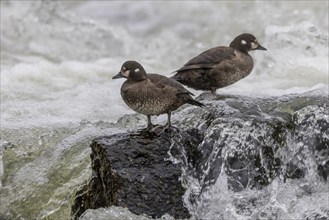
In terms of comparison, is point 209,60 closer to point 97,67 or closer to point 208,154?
point 208,154

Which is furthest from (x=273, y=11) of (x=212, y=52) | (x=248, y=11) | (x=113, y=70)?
(x=212, y=52)

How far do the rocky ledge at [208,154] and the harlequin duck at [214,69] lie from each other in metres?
0.57

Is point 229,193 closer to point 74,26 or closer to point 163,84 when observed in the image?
point 163,84

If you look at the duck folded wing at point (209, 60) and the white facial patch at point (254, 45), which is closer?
the duck folded wing at point (209, 60)

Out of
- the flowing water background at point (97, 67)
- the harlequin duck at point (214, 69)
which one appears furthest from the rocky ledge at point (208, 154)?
the harlequin duck at point (214, 69)

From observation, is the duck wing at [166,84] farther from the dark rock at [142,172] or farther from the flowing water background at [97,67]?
the flowing water background at [97,67]

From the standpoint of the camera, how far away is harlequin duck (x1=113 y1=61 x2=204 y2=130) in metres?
6.25

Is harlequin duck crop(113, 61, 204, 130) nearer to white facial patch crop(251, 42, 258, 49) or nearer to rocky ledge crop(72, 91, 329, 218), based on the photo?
rocky ledge crop(72, 91, 329, 218)

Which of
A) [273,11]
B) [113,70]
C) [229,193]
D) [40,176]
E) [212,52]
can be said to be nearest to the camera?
[229,193]

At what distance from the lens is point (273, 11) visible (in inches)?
495

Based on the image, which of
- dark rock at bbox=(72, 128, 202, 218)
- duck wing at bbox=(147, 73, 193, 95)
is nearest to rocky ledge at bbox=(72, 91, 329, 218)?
dark rock at bbox=(72, 128, 202, 218)

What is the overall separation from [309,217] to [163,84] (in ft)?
4.78

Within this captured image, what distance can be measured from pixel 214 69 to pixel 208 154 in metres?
1.28

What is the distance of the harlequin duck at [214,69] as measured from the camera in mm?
7543
